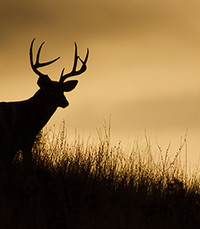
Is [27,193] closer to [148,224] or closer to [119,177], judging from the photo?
[148,224]

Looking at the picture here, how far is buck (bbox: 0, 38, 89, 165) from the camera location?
7.95 meters

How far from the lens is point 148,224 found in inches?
Answer: 238

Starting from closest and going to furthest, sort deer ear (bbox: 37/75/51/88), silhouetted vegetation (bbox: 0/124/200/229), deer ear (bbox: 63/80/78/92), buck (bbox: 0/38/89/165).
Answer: silhouetted vegetation (bbox: 0/124/200/229), buck (bbox: 0/38/89/165), deer ear (bbox: 37/75/51/88), deer ear (bbox: 63/80/78/92)

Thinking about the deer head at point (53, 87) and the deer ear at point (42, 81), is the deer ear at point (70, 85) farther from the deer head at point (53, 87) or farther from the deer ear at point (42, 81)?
the deer ear at point (42, 81)

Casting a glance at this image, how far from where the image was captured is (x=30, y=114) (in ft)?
27.8

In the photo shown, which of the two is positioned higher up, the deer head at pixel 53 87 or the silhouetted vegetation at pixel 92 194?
the deer head at pixel 53 87

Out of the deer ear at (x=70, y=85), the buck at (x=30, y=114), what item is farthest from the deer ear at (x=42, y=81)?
the deer ear at (x=70, y=85)

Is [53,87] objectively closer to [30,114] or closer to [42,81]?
[42,81]

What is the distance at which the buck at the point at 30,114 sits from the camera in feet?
26.1

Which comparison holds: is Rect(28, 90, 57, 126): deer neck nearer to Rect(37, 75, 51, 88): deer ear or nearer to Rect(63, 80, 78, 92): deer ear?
Rect(37, 75, 51, 88): deer ear

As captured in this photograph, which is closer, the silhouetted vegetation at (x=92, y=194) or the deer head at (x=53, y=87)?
the silhouetted vegetation at (x=92, y=194)

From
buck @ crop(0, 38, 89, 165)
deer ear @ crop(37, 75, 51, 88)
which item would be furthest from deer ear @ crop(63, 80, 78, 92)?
deer ear @ crop(37, 75, 51, 88)

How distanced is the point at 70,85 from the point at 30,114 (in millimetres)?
1076

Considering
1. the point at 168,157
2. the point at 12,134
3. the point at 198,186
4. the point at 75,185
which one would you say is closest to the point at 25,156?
the point at 12,134
